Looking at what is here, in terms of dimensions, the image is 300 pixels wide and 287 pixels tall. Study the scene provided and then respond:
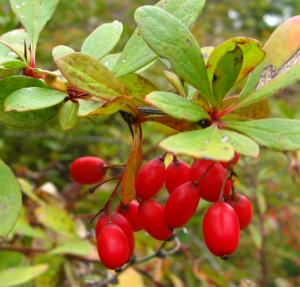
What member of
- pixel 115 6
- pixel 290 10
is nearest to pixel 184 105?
pixel 115 6

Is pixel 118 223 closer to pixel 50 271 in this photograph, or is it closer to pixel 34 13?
pixel 34 13

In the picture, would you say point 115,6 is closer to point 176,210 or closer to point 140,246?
point 140,246

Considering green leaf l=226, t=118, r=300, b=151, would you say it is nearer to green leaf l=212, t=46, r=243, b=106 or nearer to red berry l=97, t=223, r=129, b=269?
green leaf l=212, t=46, r=243, b=106

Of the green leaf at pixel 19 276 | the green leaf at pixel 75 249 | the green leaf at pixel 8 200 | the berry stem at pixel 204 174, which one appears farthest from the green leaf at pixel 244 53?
the green leaf at pixel 75 249

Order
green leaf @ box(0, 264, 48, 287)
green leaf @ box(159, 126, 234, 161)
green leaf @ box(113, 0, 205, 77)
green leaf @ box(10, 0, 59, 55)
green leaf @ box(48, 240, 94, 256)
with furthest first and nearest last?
green leaf @ box(48, 240, 94, 256) → green leaf @ box(0, 264, 48, 287) → green leaf @ box(10, 0, 59, 55) → green leaf @ box(113, 0, 205, 77) → green leaf @ box(159, 126, 234, 161)

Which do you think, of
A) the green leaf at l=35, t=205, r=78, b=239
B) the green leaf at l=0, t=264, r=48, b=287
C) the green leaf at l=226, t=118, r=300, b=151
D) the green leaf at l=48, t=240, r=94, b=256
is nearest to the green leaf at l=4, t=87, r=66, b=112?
the green leaf at l=226, t=118, r=300, b=151
